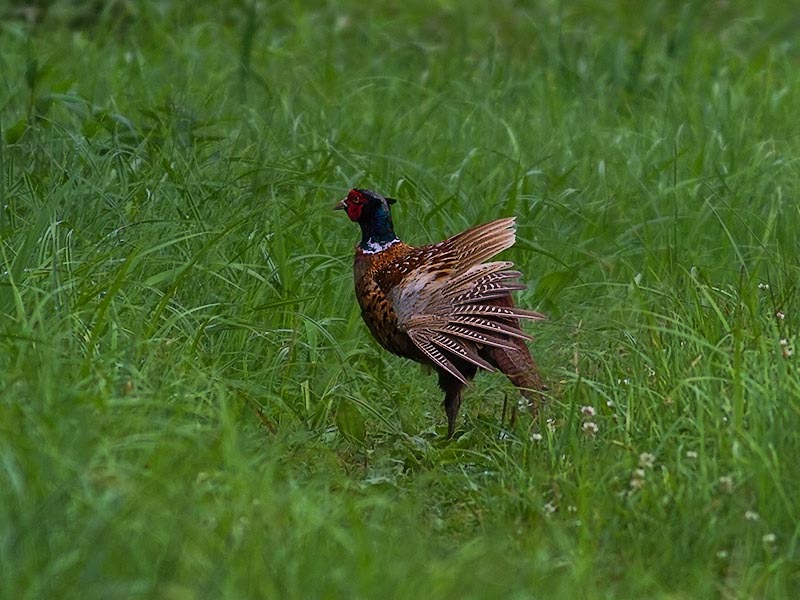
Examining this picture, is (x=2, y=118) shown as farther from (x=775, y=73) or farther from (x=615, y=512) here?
(x=775, y=73)

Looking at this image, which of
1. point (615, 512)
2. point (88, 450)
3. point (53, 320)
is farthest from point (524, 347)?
point (88, 450)

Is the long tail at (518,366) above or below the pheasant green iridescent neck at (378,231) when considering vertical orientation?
below

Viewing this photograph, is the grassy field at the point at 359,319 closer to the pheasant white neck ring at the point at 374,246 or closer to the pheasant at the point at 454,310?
the pheasant at the point at 454,310

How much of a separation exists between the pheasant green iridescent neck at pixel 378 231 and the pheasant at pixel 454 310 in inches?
3.1

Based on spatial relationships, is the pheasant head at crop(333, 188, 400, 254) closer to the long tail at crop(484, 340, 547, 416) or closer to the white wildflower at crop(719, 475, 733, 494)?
the long tail at crop(484, 340, 547, 416)

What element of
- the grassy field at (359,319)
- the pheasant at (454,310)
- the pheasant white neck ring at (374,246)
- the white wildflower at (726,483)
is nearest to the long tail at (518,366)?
the pheasant at (454,310)

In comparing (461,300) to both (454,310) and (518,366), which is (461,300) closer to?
(454,310)

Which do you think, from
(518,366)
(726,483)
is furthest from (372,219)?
(726,483)

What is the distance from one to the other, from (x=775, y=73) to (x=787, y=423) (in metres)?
4.70

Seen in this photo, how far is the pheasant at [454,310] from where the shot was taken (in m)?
4.89

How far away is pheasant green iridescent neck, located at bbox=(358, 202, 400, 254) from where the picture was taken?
17.2 ft

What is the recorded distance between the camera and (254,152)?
20.6 feet

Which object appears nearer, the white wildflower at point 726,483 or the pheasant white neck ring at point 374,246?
the white wildflower at point 726,483

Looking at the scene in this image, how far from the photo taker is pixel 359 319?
5.57m
